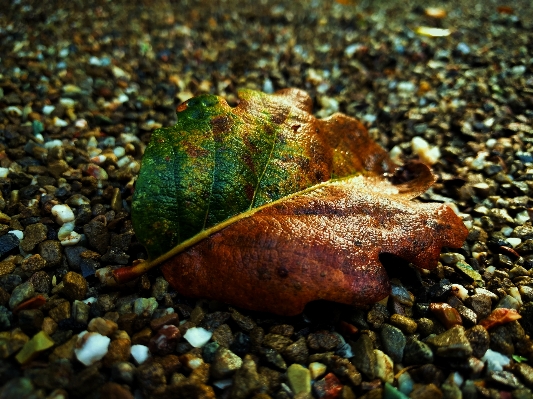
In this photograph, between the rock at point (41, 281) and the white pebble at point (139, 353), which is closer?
the white pebble at point (139, 353)

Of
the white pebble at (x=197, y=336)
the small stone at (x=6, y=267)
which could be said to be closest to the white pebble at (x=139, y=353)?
the white pebble at (x=197, y=336)

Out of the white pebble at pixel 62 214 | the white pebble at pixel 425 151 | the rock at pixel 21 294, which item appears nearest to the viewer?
the rock at pixel 21 294

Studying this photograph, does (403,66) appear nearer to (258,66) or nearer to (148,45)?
(258,66)

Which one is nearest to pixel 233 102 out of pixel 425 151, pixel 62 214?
pixel 425 151

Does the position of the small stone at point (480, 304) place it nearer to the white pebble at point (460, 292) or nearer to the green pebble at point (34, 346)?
the white pebble at point (460, 292)

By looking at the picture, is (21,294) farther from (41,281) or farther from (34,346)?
(34,346)

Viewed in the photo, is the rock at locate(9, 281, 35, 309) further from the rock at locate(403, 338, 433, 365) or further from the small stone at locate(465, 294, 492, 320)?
the small stone at locate(465, 294, 492, 320)

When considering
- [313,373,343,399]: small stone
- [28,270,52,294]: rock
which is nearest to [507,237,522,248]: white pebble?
[313,373,343,399]: small stone
